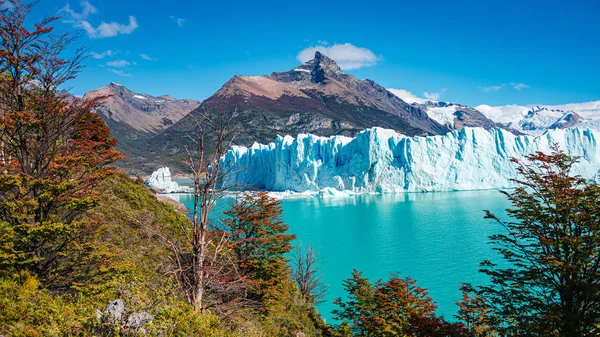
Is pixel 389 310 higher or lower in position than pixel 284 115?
lower

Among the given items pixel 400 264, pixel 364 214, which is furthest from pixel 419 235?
pixel 364 214

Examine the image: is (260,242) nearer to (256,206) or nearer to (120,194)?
(256,206)

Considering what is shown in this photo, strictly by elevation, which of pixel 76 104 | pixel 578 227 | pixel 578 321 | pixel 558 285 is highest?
pixel 76 104

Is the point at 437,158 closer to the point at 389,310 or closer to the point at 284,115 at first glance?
the point at 389,310

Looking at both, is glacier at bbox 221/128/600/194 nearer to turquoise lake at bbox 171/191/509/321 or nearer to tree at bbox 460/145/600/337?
turquoise lake at bbox 171/191/509/321

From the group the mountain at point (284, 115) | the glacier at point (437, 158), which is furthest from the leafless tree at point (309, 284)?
the mountain at point (284, 115)

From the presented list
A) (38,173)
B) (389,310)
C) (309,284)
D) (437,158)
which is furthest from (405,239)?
(437,158)

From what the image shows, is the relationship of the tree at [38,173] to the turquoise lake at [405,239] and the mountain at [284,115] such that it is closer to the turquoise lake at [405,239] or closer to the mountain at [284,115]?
the turquoise lake at [405,239]
